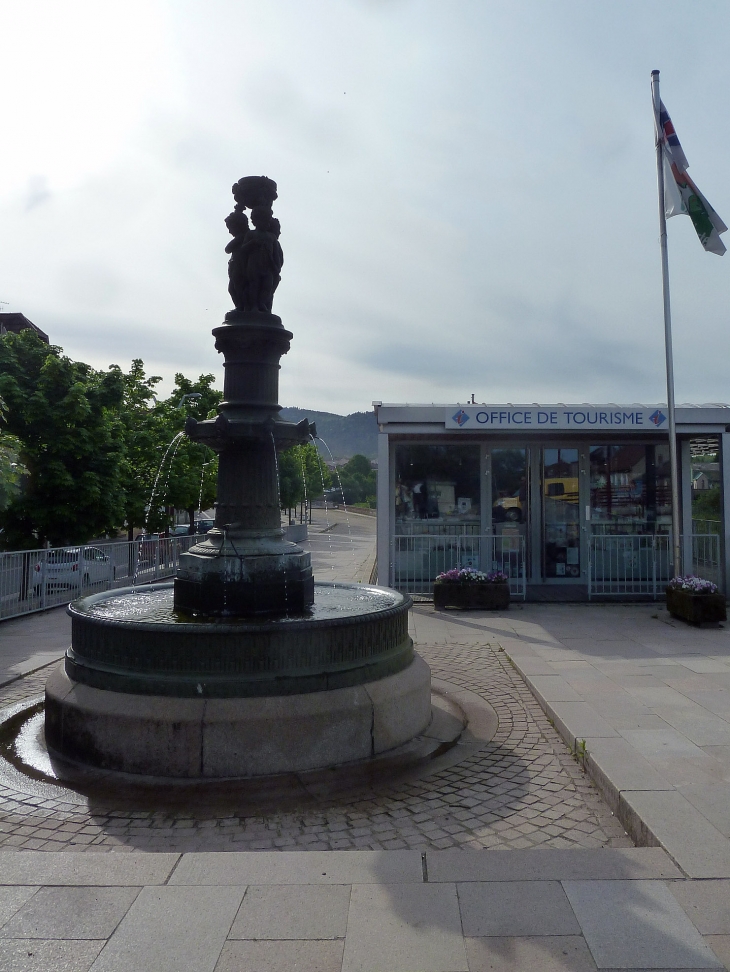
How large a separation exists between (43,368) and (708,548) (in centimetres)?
1547

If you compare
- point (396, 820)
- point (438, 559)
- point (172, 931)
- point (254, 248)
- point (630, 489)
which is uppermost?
point (254, 248)

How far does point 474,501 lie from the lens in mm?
15562

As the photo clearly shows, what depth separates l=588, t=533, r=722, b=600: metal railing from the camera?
1423 cm

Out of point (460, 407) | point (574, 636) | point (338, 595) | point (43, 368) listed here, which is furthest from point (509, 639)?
point (43, 368)

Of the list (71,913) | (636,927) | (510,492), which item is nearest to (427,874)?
(636,927)

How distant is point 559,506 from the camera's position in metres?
15.8

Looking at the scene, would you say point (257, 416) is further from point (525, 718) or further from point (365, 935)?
point (365, 935)

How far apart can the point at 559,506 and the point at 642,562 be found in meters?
2.06

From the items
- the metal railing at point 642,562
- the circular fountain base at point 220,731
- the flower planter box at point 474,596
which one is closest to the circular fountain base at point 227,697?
the circular fountain base at point 220,731

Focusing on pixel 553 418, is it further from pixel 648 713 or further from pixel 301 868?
pixel 301 868

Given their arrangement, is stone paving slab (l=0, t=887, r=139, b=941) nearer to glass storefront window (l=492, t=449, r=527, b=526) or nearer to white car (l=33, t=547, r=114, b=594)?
white car (l=33, t=547, r=114, b=594)

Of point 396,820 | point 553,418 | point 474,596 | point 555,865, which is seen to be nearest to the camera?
point 555,865

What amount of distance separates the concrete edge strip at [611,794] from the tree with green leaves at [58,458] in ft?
43.6

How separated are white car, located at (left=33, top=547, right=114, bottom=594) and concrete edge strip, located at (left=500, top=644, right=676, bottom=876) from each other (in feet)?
34.2
